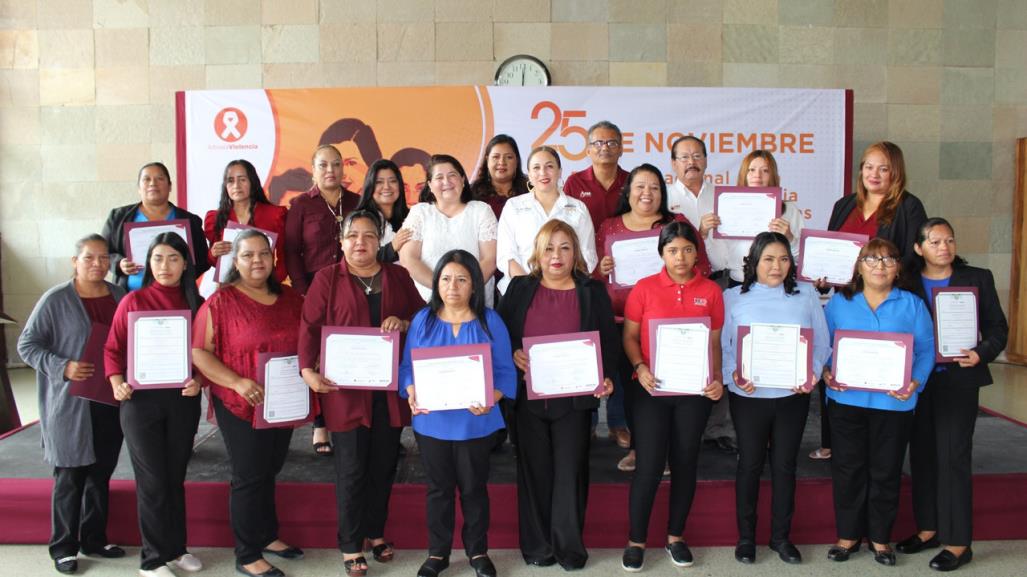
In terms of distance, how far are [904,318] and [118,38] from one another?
8.09m

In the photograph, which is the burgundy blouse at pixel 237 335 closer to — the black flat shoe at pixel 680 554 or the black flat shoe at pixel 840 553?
the black flat shoe at pixel 680 554

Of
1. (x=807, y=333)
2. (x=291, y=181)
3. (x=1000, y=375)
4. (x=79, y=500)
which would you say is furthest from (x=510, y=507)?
(x=1000, y=375)

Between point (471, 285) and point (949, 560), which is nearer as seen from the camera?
point (471, 285)

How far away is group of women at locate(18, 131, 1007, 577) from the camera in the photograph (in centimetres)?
310

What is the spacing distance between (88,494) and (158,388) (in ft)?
2.51

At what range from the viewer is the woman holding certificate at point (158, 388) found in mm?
3016

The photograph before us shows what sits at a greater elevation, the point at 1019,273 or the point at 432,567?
the point at 1019,273

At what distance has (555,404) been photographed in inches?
125

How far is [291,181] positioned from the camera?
722 cm

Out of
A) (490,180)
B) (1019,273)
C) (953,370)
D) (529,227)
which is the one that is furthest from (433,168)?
(1019,273)

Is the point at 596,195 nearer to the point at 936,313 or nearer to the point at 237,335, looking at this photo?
the point at 936,313

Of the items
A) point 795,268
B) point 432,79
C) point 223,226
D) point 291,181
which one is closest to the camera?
point 795,268

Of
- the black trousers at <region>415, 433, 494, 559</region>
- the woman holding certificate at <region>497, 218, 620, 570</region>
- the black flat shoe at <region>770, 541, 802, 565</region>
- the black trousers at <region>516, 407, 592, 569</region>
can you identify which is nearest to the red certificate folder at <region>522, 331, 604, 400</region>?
the woman holding certificate at <region>497, 218, 620, 570</region>

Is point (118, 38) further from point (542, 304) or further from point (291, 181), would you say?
point (542, 304)
